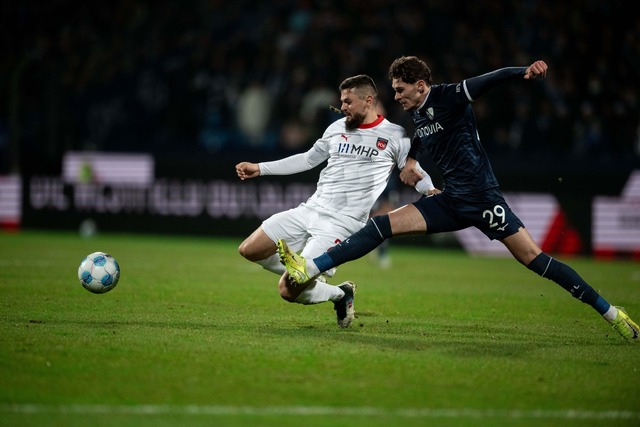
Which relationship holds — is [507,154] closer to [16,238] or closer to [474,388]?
[16,238]

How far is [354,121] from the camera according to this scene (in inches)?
337

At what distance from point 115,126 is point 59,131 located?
1314mm

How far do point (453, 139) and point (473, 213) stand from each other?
2.16 ft

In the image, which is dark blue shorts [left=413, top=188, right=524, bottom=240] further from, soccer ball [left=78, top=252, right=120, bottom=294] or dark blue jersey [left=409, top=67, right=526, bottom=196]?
soccer ball [left=78, top=252, right=120, bottom=294]

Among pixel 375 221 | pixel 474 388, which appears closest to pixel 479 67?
pixel 375 221

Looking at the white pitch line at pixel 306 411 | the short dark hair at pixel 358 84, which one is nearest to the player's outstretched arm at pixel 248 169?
the short dark hair at pixel 358 84

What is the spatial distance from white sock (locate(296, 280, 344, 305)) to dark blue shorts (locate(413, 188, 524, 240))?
1046mm

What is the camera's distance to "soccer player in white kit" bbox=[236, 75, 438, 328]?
335 inches

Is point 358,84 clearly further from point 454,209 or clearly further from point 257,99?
point 257,99

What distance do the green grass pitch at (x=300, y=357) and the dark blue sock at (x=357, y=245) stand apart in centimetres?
63

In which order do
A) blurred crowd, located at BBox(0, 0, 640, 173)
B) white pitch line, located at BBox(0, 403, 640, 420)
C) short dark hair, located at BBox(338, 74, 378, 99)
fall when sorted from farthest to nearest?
blurred crowd, located at BBox(0, 0, 640, 173)
short dark hair, located at BBox(338, 74, 378, 99)
white pitch line, located at BBox(0, 403, 640, 420)

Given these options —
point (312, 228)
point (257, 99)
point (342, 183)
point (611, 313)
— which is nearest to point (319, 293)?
point (312, 228)

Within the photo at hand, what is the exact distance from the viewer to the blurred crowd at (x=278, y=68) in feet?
63.0

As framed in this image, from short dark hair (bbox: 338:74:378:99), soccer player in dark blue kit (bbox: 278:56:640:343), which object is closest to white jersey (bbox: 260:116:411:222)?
short dark hair (bbox: 338:74:378:99)
